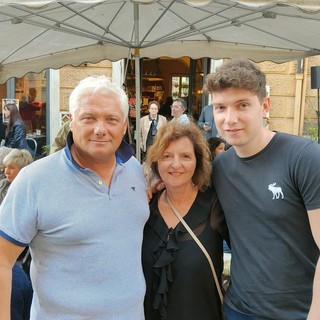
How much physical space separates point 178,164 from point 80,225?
0.69 meters

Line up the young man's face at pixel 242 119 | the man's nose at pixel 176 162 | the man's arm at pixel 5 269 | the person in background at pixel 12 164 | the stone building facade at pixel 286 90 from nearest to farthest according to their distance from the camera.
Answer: the man's arm at pixel 5 269 → the young man's face at pixel 242 119 → the man's nose at pixel 176 162 → the person in background at pixel 12 164 → the stone building facade at pixel 286 90

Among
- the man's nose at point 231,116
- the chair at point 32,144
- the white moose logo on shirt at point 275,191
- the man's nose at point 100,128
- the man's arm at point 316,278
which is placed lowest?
the chair at point 32,144

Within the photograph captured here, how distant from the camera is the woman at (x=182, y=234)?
1976mm

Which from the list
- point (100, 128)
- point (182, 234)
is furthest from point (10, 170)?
point (100, 128)

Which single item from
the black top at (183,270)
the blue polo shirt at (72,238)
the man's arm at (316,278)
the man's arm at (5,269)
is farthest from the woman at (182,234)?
the man's arm at (5,269)

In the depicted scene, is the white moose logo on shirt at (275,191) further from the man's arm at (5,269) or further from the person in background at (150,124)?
the person in background at (150,124)

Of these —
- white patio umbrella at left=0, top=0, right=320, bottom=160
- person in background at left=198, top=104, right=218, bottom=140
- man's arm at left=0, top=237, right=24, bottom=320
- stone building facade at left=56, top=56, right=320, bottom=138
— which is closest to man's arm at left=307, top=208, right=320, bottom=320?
man's arm at left=0, top=237, right=24, bottom=320

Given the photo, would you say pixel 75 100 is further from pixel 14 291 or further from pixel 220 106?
pixel 14 291

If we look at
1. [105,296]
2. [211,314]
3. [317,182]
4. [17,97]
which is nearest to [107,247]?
[105,296]

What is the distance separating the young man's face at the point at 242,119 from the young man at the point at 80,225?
17.0 inches

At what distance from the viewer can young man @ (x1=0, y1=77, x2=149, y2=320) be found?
1558 millimetres

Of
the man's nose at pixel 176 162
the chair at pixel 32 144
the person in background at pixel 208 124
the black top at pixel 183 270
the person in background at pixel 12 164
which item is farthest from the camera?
the chair at pixel 32 144

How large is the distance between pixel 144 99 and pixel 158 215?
8.90 meters

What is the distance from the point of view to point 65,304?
5.28ft
